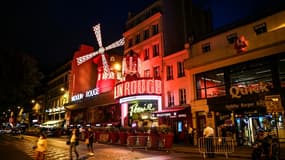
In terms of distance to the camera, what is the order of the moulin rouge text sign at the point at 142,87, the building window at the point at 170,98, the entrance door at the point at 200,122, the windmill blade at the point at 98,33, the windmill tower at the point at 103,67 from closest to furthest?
1. the entrance door at the point at 200,122
2. the building window at the point at 170,98
3. the moulin rouge text sign at the point at 142,87
4. the windmill tower at the point at 103,67
5. the windmill blade at the point at 98,33

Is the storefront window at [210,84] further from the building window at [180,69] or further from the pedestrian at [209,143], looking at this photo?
the pedestrian at [209,143]

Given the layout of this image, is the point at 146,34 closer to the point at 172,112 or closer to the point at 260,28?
the point at 172,112

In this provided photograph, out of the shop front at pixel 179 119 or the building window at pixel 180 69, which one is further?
the building window at pixel 180 69

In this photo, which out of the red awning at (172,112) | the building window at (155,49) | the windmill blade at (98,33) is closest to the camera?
the red awning at (172,112)

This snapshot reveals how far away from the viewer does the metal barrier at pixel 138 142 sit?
20.2 meters

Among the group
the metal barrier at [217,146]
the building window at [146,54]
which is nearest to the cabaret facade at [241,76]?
the metal barrier at [217,146]

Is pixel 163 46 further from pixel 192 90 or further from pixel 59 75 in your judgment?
pixel 59 75

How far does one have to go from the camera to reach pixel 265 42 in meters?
19.4


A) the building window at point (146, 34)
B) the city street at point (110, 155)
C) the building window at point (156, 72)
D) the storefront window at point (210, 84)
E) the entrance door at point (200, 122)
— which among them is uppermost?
the building window at point (146, 34)

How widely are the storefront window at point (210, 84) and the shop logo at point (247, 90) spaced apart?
1.53 metres

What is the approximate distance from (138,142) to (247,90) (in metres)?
9.26

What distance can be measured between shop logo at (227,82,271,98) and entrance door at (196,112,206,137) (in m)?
3.92

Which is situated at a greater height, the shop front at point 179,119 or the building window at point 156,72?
the building window at point 156,72

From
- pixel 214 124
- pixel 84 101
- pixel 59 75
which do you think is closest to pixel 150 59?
pixel 214 124
